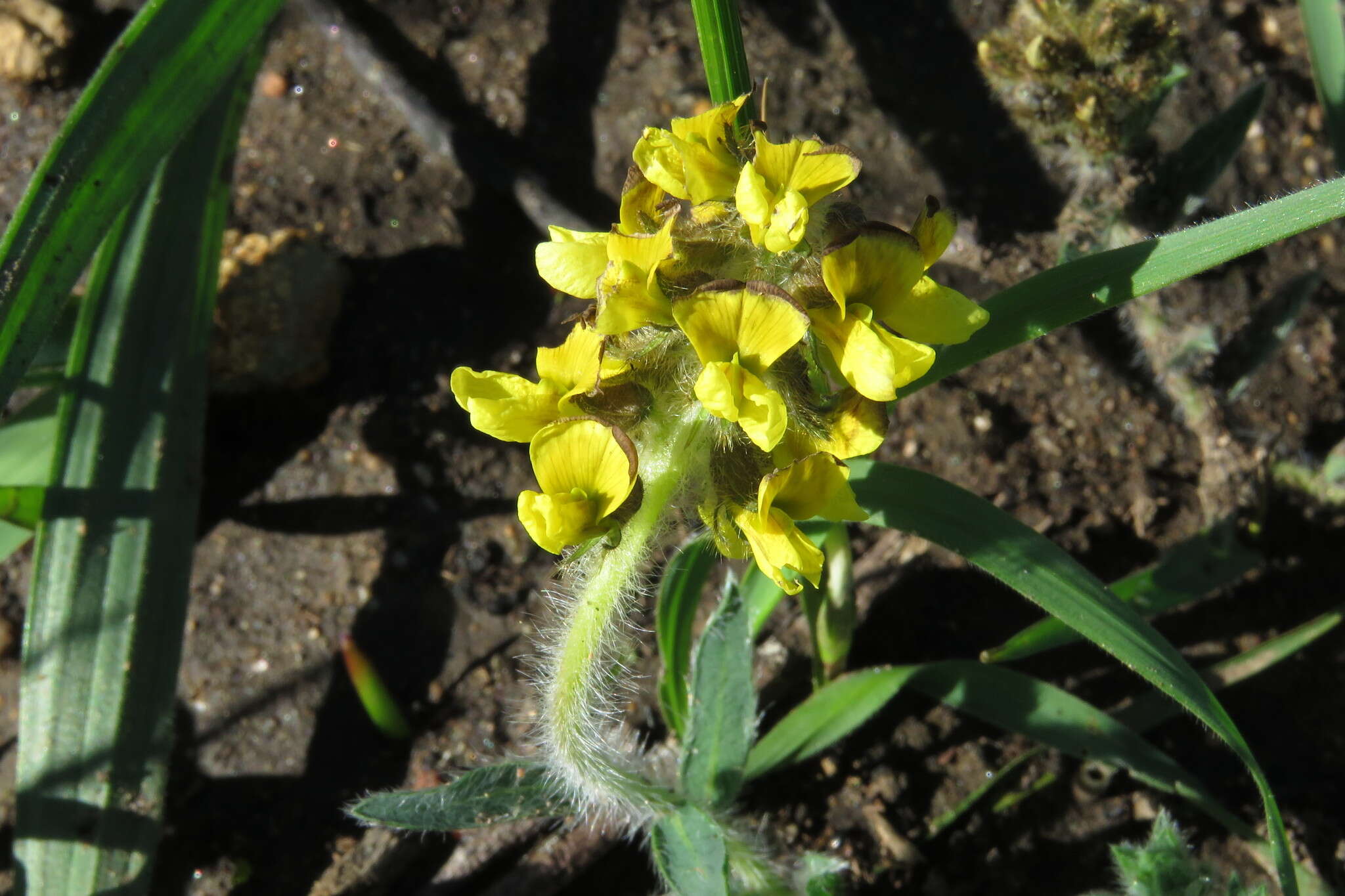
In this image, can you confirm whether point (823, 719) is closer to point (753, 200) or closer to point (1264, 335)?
point (753, 200)

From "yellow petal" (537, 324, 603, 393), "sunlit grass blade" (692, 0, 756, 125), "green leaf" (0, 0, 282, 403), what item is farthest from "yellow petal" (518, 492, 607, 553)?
"green leaf" (0, 0, 282, 403)

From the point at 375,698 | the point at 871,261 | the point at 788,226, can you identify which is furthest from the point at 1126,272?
the point at 375,698

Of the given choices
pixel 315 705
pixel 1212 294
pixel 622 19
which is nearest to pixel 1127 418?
pixel 1212 294

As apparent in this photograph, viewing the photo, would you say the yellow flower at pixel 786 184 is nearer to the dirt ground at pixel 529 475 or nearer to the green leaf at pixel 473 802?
the green leaf at pixel 473 802

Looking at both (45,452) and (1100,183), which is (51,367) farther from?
(1100,183)

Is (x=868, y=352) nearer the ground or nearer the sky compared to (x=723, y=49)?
nearer the ground

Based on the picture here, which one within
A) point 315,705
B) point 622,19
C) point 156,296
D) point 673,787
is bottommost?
point 673,787

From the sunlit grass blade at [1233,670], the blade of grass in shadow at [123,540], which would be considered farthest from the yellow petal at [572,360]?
the sunlit grass blade at [1233,670]
